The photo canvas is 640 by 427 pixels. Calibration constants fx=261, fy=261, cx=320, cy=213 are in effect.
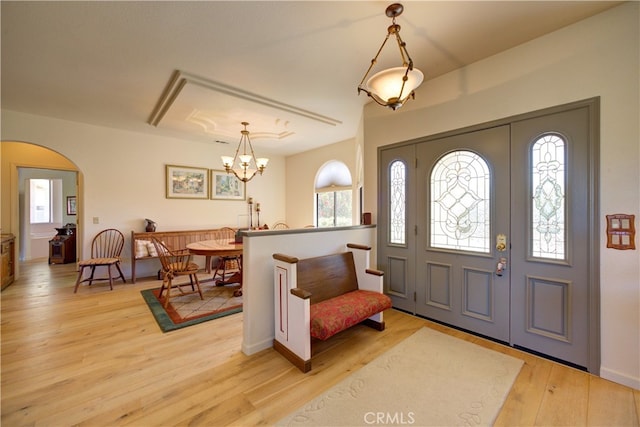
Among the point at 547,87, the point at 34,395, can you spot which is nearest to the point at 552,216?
the point at 547,87

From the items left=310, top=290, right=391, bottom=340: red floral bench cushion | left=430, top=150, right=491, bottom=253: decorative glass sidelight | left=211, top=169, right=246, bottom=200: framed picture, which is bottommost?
left=310, top=290, right=391, bottom=340: red floral bench cushion

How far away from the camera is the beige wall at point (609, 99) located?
1.91m

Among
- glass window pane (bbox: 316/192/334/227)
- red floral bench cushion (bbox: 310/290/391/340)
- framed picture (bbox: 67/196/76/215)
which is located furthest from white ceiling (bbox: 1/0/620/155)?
framed picture (bbox: 67/196/76/215)

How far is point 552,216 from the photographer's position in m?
2.28

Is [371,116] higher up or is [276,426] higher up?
[371,116]

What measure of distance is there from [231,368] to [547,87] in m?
3.63

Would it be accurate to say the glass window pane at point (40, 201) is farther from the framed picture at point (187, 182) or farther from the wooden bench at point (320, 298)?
the wooden bench at point (320, 298)

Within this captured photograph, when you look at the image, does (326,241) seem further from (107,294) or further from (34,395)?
→ (107,294)

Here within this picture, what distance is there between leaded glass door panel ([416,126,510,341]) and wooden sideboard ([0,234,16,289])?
20.7 ft

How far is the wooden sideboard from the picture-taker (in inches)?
164

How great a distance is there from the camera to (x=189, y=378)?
2.05m

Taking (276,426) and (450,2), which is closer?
(276,426)

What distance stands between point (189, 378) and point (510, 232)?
3.09m

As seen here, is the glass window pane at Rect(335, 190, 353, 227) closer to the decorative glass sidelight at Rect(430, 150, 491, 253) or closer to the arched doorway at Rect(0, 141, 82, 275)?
the decorative glass sidelight at Rect(430, 150, 491, 253)
